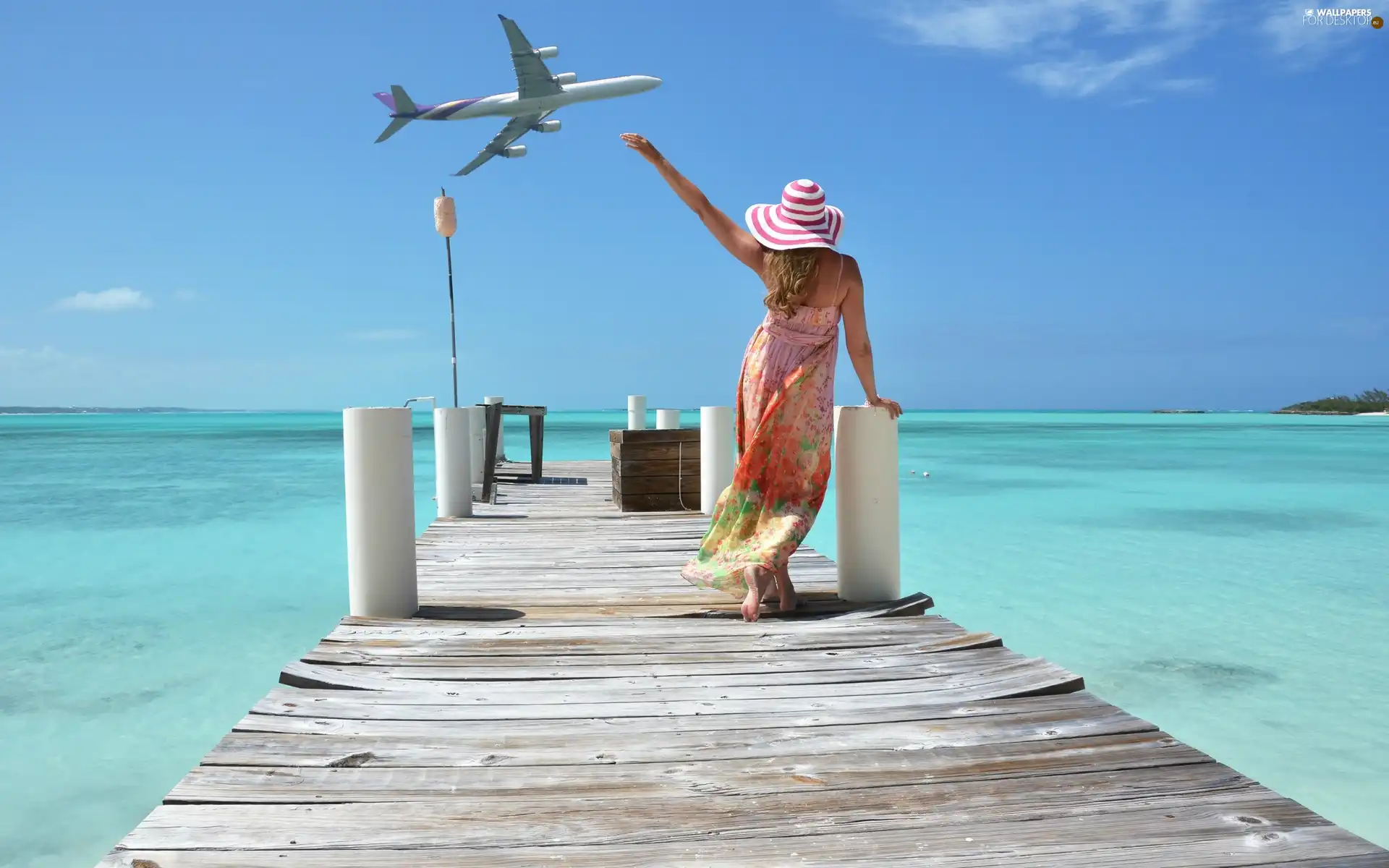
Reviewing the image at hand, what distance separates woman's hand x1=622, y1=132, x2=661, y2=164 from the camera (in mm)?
3150

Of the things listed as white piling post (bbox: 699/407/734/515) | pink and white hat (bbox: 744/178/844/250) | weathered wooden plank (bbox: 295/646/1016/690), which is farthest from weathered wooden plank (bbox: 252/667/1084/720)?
white piling post (bbox: 699/407/734/515)

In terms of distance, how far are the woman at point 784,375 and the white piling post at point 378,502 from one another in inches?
42.2

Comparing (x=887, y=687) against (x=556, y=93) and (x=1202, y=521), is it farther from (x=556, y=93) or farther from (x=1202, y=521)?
(x=556, y=93)

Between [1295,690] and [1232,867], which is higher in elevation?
[1232,867]

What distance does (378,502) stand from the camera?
3.15 meters

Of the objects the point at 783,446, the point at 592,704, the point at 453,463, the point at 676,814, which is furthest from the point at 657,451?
the point at 676,814

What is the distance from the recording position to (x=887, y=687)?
2.42 metres

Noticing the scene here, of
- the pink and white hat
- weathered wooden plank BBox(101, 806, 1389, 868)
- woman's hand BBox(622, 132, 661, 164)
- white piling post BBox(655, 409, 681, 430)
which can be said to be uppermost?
woman's hand BBox(622, 132, 661, 164)

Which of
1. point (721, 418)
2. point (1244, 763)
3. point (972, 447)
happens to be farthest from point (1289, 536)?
point (972, 447)

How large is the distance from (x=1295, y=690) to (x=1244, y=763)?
132cm

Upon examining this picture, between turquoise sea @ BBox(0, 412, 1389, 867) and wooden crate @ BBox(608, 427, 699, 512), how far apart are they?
243 centimetres

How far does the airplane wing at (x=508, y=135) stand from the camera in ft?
80.1

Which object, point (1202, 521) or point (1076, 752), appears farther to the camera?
point (1202, 521)

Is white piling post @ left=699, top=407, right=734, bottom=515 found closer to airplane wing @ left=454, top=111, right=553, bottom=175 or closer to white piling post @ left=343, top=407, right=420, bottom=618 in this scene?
white piling post @ left=343, top=407, right=420, bottom=618
